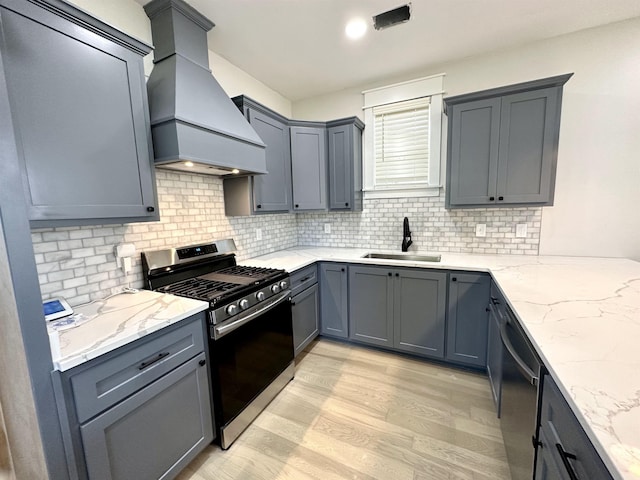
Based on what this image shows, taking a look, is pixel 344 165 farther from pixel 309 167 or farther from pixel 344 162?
pixel 309 167

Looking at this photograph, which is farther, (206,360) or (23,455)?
(206,360)

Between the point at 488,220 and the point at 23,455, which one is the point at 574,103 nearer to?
the point at 488,220

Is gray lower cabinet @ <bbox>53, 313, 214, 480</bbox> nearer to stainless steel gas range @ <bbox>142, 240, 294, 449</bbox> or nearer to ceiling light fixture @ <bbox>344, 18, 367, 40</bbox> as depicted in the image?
stainless steel gas range @ <bbox>142, 240, 294, 449</bbox>

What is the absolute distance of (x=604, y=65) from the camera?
7.09 ft

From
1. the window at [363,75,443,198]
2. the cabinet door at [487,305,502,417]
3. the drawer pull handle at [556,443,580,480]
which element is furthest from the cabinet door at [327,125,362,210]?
the drawer pull handle at [556,443,580,480]

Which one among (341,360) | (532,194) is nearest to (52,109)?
(341,360)

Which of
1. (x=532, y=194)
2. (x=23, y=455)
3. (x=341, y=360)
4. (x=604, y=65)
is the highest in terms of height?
(x=604, y=65)

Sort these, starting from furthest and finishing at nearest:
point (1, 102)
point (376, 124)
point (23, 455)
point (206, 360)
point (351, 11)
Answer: point (376, 124) → point (351, 11) → point (206, 360) → point (23, 455) → point (1, 102)

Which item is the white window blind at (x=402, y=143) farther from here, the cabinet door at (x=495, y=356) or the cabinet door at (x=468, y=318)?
the cabinet door at (x=495, y=356)

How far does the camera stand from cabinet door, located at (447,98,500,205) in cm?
225

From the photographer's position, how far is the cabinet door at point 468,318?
Answer: 2145mm

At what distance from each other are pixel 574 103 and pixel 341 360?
302 cm

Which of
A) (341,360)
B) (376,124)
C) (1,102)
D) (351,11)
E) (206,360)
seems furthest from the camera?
(376,124)

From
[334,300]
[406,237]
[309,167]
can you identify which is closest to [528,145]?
[406,237]
